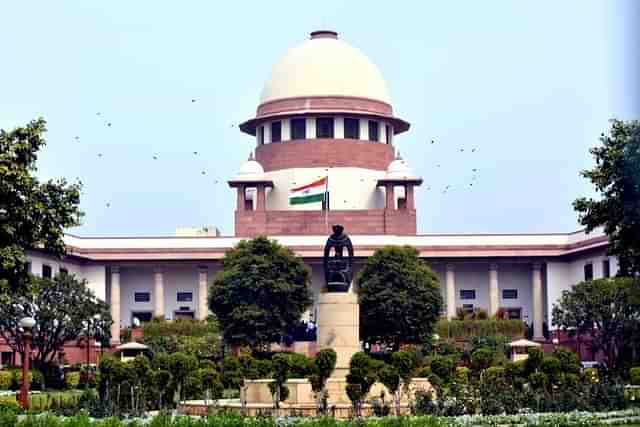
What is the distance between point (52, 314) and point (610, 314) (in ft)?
77.0

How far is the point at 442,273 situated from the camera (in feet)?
278

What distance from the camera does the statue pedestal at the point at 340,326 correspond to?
4112 cm

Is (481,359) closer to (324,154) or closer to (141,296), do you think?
(141,296)

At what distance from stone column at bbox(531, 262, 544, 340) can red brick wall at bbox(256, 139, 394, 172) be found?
36.2ft

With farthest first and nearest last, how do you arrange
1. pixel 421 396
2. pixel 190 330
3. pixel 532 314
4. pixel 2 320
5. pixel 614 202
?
pixel 532 314
pixel 190 330
pixel 2 320
pixel 614 202
pixel 421 396

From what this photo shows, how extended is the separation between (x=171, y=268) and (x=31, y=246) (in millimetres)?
48070

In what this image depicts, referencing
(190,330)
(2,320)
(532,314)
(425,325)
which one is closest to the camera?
(2,320)

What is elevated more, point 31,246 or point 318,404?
point 31,246

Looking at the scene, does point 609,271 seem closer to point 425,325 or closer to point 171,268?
point 425,325

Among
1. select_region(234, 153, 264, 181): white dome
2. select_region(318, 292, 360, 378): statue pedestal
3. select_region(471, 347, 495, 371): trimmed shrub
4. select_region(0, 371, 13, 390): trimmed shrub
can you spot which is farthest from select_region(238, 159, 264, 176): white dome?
select_region(318, 292, 360, 378): statue pedestal

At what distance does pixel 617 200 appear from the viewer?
→ 40125 mm

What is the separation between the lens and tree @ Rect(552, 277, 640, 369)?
64562 millimetres

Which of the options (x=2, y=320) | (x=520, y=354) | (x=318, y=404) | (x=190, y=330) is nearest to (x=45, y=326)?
(x=2, y=320)

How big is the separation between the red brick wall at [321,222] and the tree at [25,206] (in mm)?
46268
